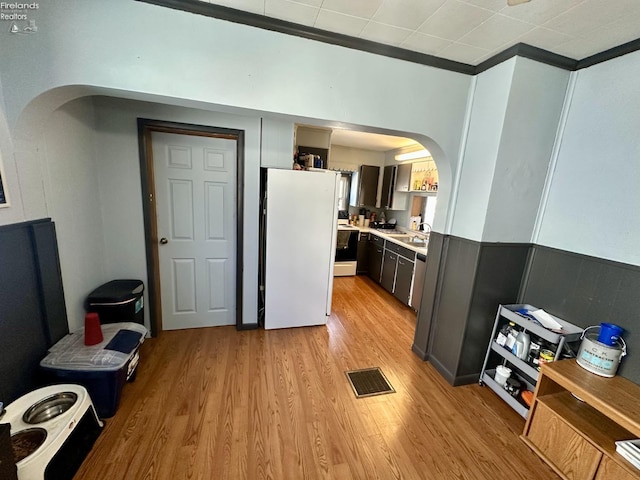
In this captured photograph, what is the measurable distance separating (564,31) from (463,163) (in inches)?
34.5

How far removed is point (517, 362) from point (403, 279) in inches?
68.8

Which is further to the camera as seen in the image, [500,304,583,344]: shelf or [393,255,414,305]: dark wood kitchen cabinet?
[393,255,414,305]: dark wood kitchen cabinet

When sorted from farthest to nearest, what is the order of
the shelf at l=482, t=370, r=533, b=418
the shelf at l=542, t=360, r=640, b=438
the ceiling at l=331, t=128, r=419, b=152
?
the ceiling at l=331, t=128, r=419, b=152 < the shelf at l=482, t=370, r=533, b=418 < the shelf at l=542, t=360, r=640, b=438

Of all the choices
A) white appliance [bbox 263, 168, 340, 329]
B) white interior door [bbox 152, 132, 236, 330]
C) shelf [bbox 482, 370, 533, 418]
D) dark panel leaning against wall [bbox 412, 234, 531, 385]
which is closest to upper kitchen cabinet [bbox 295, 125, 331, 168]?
white appliance [bbox 263, 168, 340, 329]

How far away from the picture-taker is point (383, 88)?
183 cm

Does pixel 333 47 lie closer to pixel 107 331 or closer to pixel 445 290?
pixel 445 290

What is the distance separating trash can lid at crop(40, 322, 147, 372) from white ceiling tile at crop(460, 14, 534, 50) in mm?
2986

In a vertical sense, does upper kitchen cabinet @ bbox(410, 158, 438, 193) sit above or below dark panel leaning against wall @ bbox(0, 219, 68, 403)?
above

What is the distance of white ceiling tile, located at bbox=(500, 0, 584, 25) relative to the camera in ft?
4.21

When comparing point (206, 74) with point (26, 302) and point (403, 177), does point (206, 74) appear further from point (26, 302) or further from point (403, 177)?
point (403, 177)

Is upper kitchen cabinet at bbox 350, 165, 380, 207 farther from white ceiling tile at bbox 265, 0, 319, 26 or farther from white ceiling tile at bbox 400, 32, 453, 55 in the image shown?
white ceiling tile at bbox 265, 0, 319, 26

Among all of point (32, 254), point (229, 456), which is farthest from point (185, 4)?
point (229, 456)

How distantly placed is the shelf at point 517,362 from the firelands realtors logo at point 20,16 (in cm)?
346

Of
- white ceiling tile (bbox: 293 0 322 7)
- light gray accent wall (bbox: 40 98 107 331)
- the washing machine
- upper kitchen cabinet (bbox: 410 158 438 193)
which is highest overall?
white ceiling tile (bbox: 293 0 322 7)
